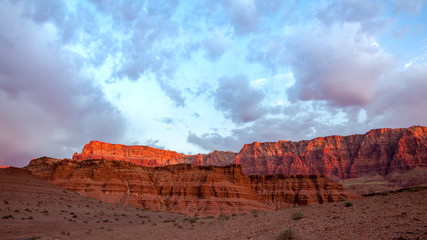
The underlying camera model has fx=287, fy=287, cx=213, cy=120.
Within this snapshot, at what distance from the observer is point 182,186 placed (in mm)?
89562

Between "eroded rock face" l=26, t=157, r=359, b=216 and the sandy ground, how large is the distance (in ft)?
56.8

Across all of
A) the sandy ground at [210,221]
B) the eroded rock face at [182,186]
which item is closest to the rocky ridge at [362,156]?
the eroded rock face at [182,186]

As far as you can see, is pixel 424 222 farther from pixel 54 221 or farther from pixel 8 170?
pixel 8 170

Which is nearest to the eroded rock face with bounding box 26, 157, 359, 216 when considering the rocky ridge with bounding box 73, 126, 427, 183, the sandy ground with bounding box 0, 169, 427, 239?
the sandy ground with bounding box 0, 169, 427, 239

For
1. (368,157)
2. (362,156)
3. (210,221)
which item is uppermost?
(362,156)

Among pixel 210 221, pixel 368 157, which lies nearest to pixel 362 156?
pixel 368 157

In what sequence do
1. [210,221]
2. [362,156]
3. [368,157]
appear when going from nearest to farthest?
1. [210,221]
2. [368,157]
3. [362,156]

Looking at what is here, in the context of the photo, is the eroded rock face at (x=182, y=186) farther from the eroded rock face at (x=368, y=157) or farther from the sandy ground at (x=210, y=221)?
the eroded rock face at (x=368, y=157)

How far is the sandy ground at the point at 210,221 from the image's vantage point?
11.1 meters

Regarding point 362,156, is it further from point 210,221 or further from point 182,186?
point 210,221

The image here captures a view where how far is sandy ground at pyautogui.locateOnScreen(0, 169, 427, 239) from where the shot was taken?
11148 mm

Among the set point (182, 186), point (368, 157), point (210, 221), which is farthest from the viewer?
point (368, 157)

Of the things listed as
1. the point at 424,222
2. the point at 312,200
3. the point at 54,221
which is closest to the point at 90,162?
the point at 54,221

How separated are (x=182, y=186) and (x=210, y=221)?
221ft
